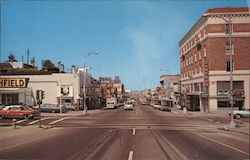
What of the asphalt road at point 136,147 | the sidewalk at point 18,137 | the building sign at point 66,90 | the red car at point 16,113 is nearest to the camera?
the asphalt road at point 136,147

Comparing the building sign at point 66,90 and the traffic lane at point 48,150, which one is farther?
the building sign at point 66,90

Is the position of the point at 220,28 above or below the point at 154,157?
above

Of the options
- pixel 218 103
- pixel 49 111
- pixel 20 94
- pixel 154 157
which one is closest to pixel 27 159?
pixel 154 157

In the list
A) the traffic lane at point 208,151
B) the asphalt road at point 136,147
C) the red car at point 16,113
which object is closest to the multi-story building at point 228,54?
the asphalt road at point 136,147

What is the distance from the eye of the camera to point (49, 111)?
64.9 m

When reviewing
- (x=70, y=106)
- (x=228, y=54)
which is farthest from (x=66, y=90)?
(x=228, y=54)

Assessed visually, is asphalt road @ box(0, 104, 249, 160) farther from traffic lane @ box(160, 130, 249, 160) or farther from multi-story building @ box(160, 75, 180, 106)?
multi-story building @ box(160, 75, 180, 106)

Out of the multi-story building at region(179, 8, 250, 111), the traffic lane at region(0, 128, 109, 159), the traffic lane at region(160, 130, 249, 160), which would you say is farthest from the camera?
the traffic lane at region(0, 128, 109, 159)

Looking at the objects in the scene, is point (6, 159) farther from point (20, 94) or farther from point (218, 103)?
point (20, 94)

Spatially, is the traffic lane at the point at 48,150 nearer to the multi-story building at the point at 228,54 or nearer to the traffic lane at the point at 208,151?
the traffic lane at the point at 208,151

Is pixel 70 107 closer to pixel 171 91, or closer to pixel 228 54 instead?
pixel 171 91

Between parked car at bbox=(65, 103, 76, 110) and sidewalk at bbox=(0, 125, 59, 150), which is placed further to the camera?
parked car at bbox=(65, 103, 76, 110)

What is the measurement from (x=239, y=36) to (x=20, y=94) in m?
72.6

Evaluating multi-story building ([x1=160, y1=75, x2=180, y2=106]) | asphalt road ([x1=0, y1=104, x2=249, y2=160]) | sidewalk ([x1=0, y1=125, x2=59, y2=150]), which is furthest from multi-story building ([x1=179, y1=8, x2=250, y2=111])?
multi-story building ([x1=160, y1=75, x2=180, y2=106])
